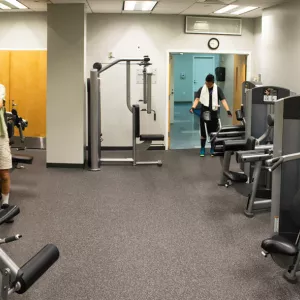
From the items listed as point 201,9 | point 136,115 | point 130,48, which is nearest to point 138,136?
point 136,115

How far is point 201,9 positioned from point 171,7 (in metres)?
0.60

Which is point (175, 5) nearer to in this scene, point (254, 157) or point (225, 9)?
point (225, 9)

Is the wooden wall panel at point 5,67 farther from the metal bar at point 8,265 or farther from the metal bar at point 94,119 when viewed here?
the metal bar at point 8,265

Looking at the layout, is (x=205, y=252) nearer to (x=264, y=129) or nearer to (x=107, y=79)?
(x=264, y=129)

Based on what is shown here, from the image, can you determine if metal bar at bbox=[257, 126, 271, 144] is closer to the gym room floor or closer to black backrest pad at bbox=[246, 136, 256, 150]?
black backrest pad at bbox=[246, 136, 256, 150]

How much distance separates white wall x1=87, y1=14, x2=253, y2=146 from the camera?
27.7 ft

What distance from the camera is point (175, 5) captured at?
736 cm

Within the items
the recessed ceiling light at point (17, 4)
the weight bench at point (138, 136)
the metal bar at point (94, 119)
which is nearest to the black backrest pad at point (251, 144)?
the weight bench at point (138, 136)

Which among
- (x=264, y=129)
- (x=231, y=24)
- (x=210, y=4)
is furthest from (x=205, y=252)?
(x=231, y=24)

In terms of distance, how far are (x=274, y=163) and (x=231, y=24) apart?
6.38 m

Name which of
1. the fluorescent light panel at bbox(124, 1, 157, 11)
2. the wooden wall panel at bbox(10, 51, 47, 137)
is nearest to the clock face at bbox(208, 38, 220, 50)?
the fluorescent light panel at bbox(124, 1, 157, 11)

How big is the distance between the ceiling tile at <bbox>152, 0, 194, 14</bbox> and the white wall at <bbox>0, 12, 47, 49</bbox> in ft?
7.67

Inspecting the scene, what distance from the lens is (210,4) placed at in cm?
Answer: 725

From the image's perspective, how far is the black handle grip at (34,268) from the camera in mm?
1865
